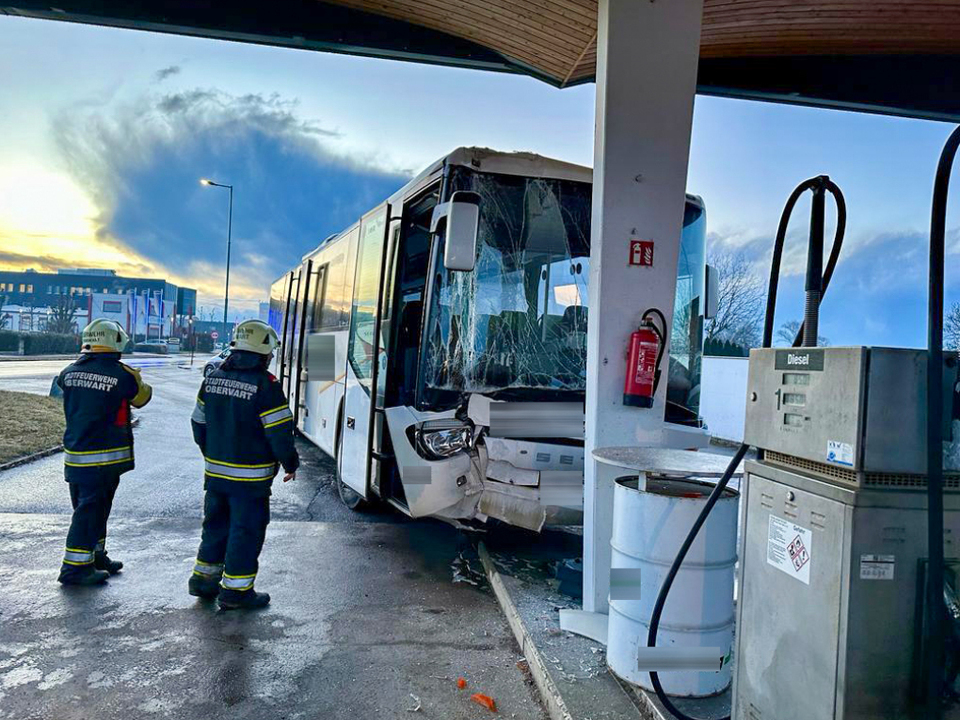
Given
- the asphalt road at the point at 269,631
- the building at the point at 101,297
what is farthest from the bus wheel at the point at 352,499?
the building at the point at 101,297

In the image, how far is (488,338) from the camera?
5508mm

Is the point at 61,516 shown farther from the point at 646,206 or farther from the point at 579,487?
the point at 646,206

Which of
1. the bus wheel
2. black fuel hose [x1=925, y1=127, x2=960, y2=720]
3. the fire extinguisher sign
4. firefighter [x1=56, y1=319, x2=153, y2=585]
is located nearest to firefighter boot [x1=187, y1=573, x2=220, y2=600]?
firefighter [x1=56, y1=319, x2=153, y2=585]

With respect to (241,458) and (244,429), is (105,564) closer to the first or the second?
(241,458)

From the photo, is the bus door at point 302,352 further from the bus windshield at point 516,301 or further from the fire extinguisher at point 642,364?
the fire extinguisher at point 642,364

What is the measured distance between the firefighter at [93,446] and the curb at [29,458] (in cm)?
489

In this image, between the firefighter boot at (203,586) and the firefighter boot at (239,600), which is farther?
the firefighter boot at (203,586)

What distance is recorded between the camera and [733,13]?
560 centimetres

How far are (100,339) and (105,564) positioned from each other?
5.63ft

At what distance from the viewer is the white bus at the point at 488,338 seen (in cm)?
539

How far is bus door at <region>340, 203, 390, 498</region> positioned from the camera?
612 centimetres

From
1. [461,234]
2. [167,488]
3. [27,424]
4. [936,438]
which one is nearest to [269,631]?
[461,234]

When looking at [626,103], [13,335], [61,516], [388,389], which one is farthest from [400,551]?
[13,335]

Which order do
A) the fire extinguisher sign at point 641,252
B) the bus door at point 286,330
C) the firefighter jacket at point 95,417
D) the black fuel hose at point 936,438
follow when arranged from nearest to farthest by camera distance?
1. the black fuel hose at point 936,438
2. the fire extinguisher sign at point 641,252
3. the firefighter jacket at point 95,417
4. the bus door at point 286,330
